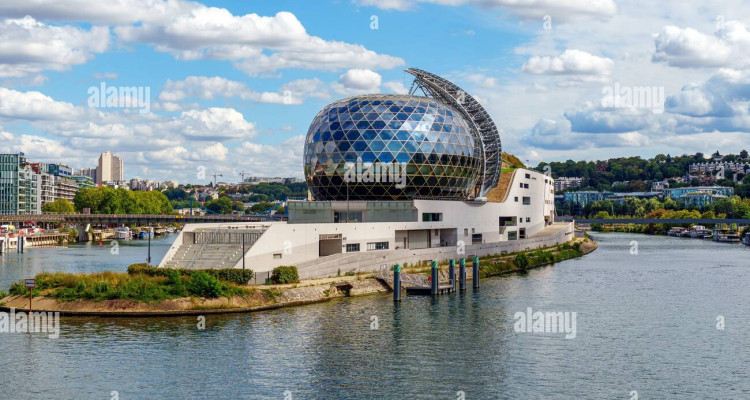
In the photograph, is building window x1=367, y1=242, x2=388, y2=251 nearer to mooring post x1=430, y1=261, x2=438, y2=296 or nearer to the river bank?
the river bank

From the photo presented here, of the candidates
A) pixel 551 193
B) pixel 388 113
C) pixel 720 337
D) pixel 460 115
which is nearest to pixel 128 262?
pixel 388 113

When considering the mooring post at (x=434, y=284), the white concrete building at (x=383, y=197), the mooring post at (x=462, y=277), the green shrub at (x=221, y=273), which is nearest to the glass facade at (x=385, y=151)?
the white concrete building at (x=383, y=197)

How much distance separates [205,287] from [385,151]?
40393 millimetres

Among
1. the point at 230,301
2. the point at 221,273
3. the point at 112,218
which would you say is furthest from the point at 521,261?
the point at 112,218

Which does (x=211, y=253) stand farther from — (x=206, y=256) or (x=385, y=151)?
(x=385, y=151)

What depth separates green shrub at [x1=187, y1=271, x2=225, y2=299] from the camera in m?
59.7

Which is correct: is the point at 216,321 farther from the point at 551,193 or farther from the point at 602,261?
the point at 551,193

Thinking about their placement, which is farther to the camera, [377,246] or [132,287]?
[377,246]

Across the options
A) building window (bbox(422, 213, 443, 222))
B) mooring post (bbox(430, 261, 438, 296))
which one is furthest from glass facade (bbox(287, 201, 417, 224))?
mooring post (bbox(430, 261, 438, 296))

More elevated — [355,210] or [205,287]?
[355,210]

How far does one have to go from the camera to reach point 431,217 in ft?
317

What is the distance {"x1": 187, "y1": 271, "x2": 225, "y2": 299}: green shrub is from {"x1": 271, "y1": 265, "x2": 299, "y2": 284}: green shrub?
8.42 metres

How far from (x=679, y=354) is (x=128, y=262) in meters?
78.3

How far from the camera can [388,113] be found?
321ft
